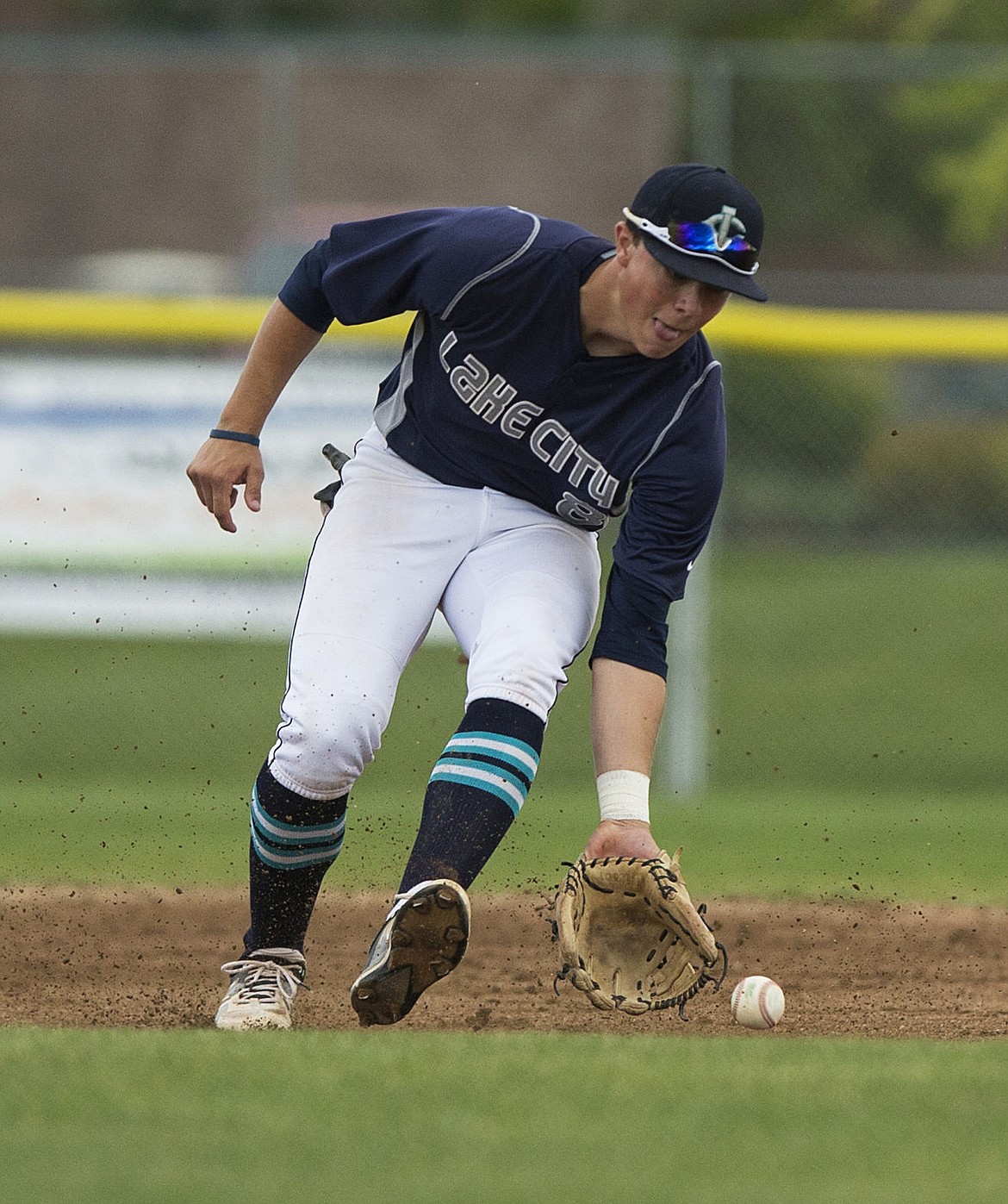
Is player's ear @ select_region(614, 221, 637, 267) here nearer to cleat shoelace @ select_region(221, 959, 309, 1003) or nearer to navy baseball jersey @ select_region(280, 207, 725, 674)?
navy baseball jersey @ select_region(280, 207, 725, 674)

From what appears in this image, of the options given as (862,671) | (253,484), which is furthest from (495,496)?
(862,671)

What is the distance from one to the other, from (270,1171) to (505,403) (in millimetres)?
1908

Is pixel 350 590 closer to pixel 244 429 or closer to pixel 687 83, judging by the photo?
pixel 244 429

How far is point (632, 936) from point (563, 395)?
111 centimetres

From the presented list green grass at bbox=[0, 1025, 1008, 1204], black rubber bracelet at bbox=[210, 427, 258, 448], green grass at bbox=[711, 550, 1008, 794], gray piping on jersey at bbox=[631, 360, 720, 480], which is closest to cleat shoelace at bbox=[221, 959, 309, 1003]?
green grass at bbox=[0, 1025, 1008, 1204]

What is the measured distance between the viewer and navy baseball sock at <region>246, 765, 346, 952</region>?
4.25 m

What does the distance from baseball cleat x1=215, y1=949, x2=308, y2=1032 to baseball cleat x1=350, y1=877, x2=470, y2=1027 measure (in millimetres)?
503

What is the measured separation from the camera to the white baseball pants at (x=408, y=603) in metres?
4.09

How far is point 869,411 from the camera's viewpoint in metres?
15.0

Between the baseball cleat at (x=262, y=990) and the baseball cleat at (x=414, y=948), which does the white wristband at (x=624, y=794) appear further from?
the baseball cleat at (x=262, y=990)

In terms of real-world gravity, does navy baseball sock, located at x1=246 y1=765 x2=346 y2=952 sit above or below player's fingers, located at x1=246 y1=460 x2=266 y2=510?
below

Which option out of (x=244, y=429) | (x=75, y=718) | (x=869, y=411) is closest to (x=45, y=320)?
(x=75, y=718)

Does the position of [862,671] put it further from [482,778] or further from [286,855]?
[482,778]

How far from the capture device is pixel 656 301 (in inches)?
159
